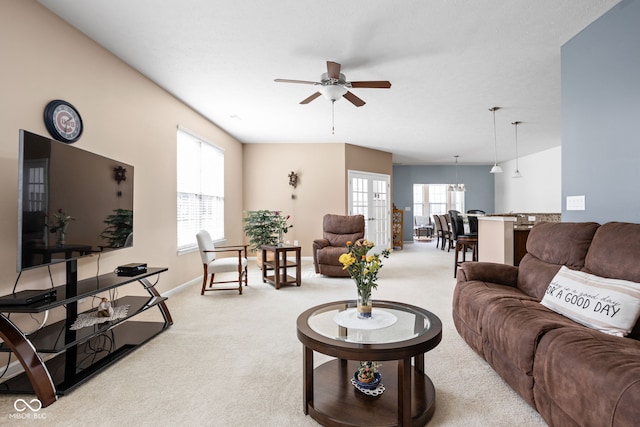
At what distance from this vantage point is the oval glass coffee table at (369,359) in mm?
1557

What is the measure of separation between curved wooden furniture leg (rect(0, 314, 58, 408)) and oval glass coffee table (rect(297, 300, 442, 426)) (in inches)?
57.4

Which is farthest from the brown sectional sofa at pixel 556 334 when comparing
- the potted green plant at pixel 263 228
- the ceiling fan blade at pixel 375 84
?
the potted green plant at pixel 263 228

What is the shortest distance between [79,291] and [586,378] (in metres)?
2.87

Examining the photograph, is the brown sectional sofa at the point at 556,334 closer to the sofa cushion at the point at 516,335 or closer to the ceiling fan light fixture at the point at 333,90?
the sofa cushion at the point at 516,335

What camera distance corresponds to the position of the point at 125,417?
175cm

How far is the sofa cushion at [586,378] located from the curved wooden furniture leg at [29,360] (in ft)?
8.62

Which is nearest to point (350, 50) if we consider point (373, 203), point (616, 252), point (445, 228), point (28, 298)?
point (616, 252)

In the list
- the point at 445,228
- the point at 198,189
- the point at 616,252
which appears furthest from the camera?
the point at 445,228

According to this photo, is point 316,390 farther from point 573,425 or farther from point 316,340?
point 573,425

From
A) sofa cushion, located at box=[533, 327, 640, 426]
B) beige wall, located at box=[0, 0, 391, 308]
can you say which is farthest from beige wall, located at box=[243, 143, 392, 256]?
sofa cushion, located at box=[533, 327, 640, 426]

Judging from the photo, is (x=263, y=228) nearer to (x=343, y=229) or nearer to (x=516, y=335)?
(x=343, y=229)

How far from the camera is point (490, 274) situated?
9.23 feet

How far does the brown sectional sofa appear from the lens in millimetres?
1288

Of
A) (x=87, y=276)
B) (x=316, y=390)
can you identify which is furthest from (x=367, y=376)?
(x=87, y=276)
